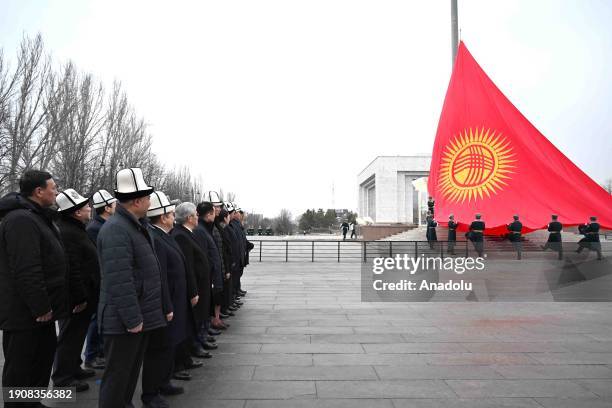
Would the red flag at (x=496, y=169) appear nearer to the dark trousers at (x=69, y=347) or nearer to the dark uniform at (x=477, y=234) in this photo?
the dark uniform at (x=477, y=234)

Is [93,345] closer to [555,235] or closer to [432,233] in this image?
[555,235]

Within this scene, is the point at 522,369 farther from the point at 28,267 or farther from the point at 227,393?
the point at 28,267

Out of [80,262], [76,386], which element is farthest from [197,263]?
[76,386]

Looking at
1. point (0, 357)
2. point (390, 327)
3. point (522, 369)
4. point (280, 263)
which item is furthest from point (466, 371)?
point (280, 263)

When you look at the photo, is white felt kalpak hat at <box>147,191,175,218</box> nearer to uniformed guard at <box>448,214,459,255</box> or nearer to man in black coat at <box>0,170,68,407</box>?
man in black coat at <box>0,170,68,407</box>

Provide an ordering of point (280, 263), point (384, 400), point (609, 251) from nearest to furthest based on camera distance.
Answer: point (384, 400) → point (609, 251) → point (280, 263)

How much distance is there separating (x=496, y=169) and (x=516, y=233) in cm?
230

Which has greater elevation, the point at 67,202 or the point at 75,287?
the point at 67,202

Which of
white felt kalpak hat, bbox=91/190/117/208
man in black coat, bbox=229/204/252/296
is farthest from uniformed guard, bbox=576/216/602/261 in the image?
white felt kalpak hat, bbox=91/190/117/208

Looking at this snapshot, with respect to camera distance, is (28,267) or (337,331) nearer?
(28,267)

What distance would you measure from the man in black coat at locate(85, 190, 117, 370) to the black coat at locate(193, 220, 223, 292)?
106cm

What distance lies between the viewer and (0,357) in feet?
18.5

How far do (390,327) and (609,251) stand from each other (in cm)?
1419

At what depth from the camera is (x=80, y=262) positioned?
4.74 metres
